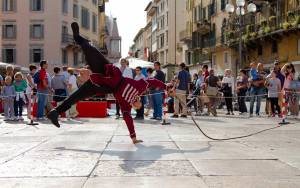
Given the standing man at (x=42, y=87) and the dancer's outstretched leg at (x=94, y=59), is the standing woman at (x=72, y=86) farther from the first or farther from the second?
the dancer's outstretched leg at (x=94, y=59)

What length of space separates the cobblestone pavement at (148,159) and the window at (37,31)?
1985 inches

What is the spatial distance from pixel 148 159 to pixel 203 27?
5429 cm

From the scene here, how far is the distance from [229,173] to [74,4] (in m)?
61.0

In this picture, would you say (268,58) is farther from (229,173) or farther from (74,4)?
(229,173)

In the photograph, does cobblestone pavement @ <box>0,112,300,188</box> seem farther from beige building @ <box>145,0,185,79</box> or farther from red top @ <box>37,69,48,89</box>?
beige building @ <box>145,0,185,79</box>

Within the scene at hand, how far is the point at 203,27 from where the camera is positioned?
6141cm

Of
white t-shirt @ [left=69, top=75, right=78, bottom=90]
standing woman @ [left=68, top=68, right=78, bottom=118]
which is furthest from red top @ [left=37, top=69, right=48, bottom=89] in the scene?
white t-shirt @ [left=69, top=75, right=78, bottom=90]

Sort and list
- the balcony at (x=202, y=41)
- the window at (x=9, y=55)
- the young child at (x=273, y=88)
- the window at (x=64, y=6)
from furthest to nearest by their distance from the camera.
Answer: the window at (x=64, y=6) → the window at (x=9, y=55) → the balcony at (x=202, y=41) → the young child at (x=273, y=88)

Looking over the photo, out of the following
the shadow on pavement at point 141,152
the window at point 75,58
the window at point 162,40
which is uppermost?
the window at point 162,40

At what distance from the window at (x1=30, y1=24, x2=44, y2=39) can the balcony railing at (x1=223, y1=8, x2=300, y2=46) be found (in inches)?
850

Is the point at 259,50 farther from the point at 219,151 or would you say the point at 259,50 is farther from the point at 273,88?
the point at 219,151

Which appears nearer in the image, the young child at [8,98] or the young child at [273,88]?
the young child at [8,98]

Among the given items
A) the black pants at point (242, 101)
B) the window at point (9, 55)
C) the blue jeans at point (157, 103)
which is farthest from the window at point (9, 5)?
the blue jeans at point (157, 103)

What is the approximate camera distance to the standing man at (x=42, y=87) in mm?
16609
